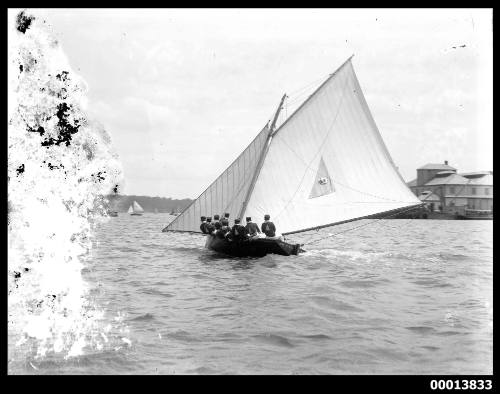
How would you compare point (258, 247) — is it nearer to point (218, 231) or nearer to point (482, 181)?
point (218, 231)

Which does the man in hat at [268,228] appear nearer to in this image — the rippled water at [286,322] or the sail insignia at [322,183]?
the rippled water at [286,322]

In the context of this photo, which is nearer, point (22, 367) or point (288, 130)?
point (22, 367)

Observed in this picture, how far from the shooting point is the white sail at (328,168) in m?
28.0

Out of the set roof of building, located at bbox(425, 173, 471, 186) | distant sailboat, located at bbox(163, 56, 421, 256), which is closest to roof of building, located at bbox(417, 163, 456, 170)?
roof of building, located at bbox(425, 173, 471, 186)

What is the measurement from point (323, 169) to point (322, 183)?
0.72 m

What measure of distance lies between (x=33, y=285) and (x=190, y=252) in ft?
61.5

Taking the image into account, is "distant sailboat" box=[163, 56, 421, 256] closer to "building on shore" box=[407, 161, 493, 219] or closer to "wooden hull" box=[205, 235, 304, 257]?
"wooden hull" box=[205, 235, 304, 257]

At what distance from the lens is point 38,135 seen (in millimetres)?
11484

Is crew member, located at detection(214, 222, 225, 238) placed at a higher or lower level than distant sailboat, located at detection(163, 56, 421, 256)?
lower

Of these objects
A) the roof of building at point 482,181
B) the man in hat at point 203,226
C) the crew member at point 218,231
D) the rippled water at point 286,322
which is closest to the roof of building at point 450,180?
the roof of building at point 482,181

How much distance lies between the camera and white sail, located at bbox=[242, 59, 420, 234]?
91.9 ft

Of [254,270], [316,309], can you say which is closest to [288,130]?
[254,270]

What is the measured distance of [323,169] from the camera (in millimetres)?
28766

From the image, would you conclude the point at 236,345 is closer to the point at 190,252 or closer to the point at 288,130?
the point at 288,130
